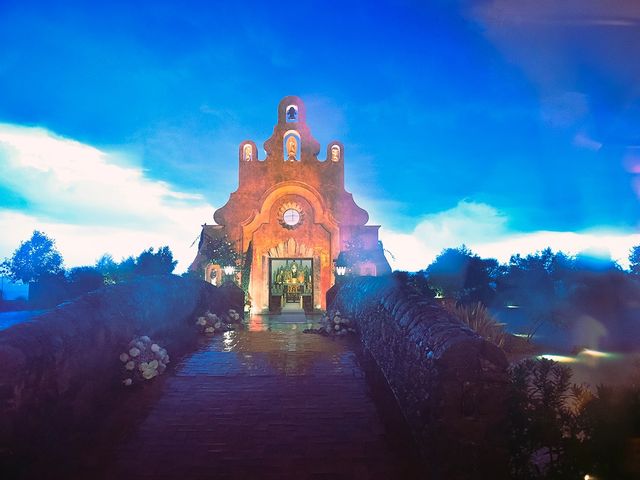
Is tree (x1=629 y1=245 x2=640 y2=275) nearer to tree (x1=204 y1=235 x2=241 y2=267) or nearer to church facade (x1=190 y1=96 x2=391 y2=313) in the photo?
church facade (x1=190 y1=96 x2=391 y2=313)

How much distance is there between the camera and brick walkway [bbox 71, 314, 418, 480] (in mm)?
4027

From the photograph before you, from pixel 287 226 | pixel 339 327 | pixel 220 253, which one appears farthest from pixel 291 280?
pixel 339 327

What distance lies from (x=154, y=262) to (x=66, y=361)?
16.5 m

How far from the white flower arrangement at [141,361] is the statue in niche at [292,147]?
17.9 m

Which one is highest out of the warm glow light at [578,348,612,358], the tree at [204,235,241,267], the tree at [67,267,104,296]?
the tree at [204,235,241,267]

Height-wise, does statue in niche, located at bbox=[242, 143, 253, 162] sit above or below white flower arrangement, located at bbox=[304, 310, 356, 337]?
above

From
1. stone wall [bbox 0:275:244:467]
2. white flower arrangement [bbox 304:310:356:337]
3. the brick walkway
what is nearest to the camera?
stone wall [bbox 0:275:244:467]

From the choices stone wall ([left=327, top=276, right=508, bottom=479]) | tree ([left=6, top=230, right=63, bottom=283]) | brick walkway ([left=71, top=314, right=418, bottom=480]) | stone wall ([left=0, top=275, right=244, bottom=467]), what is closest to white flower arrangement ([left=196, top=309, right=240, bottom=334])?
stone wall ([left=0, top=275, right=244, bottom=467])

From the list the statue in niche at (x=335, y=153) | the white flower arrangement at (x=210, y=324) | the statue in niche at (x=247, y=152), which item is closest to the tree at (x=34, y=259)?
the statue in niche at (x=247, y=152)

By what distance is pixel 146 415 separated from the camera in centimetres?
504

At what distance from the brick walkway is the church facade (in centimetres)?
1432

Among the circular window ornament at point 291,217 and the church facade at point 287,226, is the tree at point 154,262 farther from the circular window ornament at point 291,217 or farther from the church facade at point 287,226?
the circular window ornament at point 291,217

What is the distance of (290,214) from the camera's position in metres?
22.3

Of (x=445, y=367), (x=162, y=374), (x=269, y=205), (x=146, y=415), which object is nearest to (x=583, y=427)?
(x=445, y=367)
